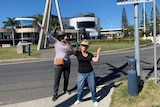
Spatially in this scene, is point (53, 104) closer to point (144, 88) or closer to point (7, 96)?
point (7, 96)

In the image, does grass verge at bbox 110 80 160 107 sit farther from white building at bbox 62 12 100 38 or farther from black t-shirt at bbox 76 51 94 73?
white building at bbox 62 12 100 38

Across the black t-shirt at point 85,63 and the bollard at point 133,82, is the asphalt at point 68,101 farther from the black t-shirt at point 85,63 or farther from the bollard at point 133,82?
the black t-shirt at point 85,63

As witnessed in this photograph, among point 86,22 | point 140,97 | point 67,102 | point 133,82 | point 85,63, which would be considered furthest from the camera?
point 86,22

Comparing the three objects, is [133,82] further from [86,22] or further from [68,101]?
[86,22]

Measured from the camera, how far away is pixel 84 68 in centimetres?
584

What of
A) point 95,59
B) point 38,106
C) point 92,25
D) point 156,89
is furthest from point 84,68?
point 92,25

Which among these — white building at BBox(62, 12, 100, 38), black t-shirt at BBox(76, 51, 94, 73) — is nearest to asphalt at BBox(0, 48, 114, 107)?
black t-shirt at BBox(76, 51, 94, 73)

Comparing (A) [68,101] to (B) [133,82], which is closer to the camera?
(B) [133,82]

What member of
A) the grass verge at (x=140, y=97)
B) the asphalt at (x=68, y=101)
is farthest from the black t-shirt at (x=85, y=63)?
the grass verge at (x=140, y=97)

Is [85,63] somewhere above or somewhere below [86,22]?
below

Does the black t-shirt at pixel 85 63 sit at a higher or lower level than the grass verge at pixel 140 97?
higher

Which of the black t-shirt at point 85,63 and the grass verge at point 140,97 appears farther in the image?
the black t-shirt at point 85,63

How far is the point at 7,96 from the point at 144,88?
3450 mm

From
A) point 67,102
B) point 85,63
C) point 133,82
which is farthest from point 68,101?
point 133,82
